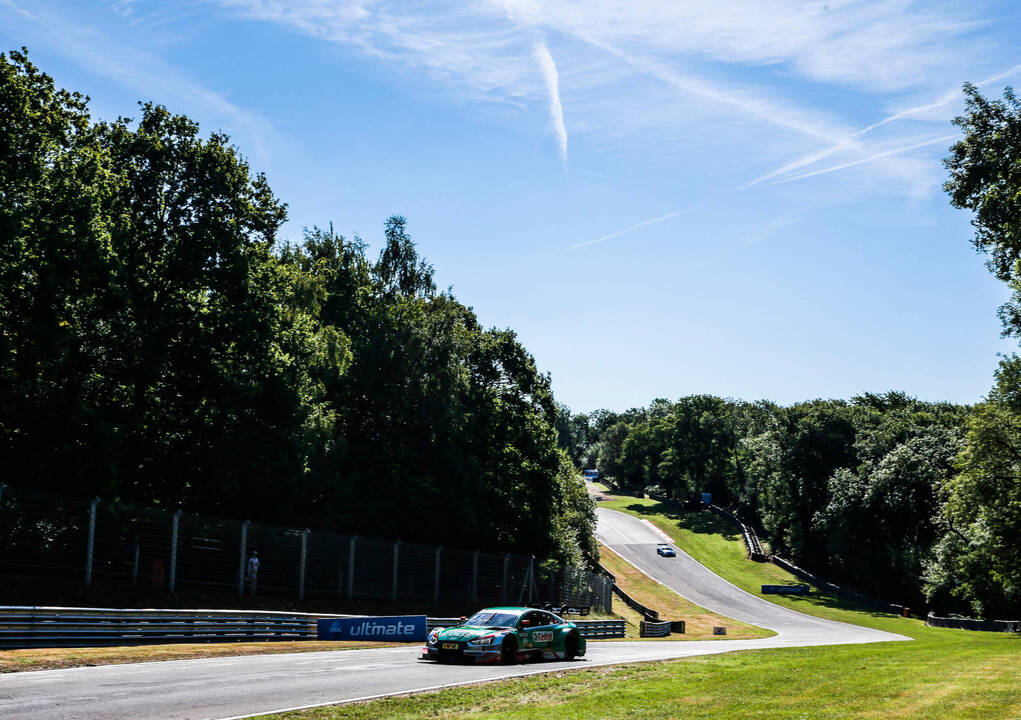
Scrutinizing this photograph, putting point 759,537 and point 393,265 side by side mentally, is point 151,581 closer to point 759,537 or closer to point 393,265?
point 393,265

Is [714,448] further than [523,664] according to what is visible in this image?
Yes

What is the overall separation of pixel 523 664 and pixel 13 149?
22.3m

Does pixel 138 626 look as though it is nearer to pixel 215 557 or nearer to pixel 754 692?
pixel 215 557

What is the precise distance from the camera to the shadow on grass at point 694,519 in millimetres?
116312

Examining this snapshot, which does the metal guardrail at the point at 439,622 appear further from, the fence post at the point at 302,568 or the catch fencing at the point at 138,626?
the fence post at the point at 302,568

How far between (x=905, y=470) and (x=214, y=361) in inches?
2633

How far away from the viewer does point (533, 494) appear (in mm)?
53250

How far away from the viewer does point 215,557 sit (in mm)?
29969

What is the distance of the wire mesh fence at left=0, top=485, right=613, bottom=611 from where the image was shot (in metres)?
24.7

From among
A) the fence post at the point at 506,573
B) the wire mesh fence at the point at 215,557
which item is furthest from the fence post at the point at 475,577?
the fence post at the point at 506,573

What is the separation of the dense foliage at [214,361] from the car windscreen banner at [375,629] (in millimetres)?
9784

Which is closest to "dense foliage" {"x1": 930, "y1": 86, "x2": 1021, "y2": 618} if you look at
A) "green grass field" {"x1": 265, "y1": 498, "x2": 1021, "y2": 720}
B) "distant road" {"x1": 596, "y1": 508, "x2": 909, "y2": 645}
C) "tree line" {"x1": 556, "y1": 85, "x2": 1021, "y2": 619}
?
"tree line" {"x1": 556, "y1": 85, "x2": 1021, "y2": 619}

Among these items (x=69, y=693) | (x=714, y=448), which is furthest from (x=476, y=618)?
(x=714, y=448)

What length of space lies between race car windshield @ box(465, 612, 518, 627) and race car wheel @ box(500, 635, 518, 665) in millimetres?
538
